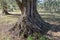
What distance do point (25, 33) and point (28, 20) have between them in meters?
0.72

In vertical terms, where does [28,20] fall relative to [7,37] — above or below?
above

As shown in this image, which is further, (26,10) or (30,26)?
(26,10)

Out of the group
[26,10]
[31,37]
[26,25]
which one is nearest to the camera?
[31,37]

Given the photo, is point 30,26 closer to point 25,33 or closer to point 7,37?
point 25,33

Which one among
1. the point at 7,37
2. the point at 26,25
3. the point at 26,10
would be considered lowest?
the point at 7,37

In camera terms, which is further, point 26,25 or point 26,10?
point 26,10

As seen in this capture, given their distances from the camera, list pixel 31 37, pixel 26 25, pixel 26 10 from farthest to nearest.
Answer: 1. pixel 26 10
2. pixel 26 25
3. pixel 31 37

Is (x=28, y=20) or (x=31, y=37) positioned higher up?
(x=28, y=20)

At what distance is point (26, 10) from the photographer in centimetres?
859

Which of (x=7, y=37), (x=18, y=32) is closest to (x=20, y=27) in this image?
(x=18, y=32)

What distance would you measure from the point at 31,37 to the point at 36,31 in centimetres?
65

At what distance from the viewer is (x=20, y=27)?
7949 millimetres

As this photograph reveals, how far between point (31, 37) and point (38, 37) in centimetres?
31

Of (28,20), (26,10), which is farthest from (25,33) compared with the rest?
(26,10)
